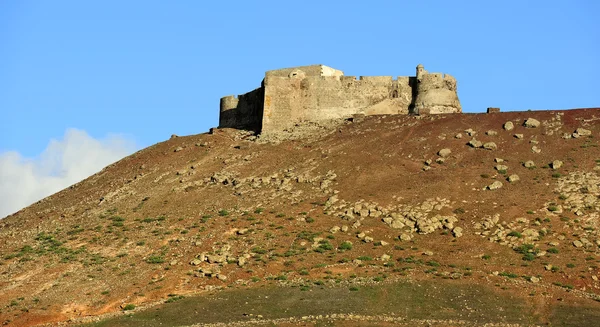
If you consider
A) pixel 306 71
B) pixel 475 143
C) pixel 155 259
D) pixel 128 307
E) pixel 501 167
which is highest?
pixel 306 71

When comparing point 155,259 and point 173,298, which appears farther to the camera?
point 155,259

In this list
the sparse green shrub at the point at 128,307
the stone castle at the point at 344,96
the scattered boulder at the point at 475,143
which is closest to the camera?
the sparse green shrub at the point at 128,307

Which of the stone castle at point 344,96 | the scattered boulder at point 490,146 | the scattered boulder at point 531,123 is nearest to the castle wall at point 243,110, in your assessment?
the stone castle at point 344,96

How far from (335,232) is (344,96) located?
51.3 ft

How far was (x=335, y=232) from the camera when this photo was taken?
52.2m

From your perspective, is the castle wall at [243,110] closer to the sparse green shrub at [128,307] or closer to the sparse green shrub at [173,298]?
the sparse green shrub at [173,298]

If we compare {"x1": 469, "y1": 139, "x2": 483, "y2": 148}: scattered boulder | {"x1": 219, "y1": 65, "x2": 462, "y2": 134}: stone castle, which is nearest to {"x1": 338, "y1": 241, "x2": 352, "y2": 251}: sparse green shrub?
{"x1": 469, "y1": 139, "x2": 483, "y2": 148}: scattered boulder

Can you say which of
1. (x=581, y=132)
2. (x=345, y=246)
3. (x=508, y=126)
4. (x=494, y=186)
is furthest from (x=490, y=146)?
(x=345, y=246)

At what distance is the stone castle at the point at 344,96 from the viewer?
64.9 metres

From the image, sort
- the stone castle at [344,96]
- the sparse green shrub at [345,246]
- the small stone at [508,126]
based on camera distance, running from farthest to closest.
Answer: the stone castle at [344,96]
the small stone at [508,126]
the sparse green shrub at [345,246]

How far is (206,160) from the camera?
63469 millimetres

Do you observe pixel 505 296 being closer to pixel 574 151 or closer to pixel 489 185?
pixel 489 185

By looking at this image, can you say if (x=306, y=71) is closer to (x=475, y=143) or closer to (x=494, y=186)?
(x=475, y=143)

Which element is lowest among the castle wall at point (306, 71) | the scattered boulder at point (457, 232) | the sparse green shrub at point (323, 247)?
the sparse green shrub at point (323, 247)
